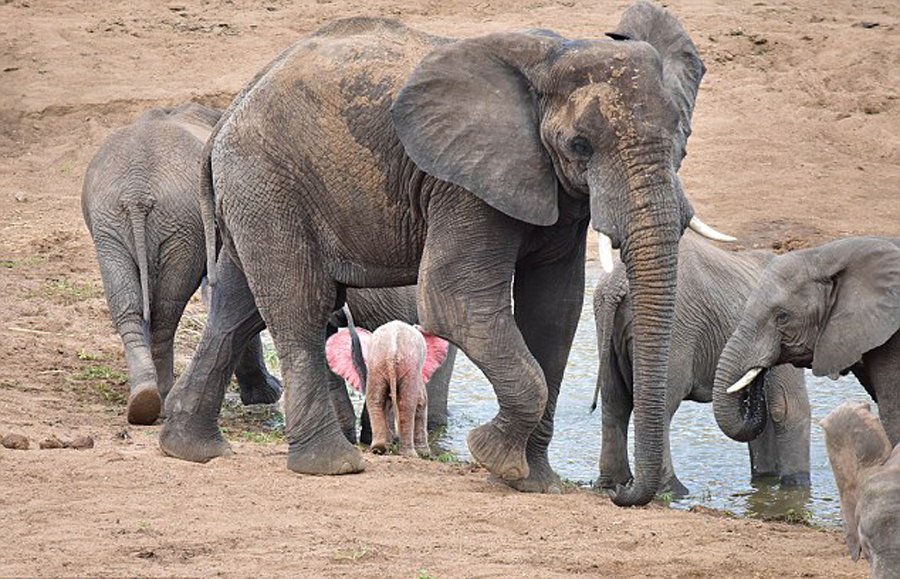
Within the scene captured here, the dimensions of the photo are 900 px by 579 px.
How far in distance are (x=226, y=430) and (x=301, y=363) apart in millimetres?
1839

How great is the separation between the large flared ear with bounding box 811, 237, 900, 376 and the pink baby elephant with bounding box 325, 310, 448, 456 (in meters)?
2.05

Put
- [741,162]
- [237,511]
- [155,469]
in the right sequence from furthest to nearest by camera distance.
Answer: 1. [741,162]
2. [155,469]
3. [237,511]

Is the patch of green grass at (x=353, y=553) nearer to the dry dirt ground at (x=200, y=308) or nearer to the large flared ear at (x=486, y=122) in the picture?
the dry dirt ground at (x=200, y=308)

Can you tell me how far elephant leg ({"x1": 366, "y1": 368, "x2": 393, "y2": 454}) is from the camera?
870cm

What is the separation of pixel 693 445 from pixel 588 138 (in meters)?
3.71

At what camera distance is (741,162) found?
1586 cm

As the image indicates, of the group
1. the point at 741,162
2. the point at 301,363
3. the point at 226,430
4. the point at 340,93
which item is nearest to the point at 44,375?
the point at 226,430

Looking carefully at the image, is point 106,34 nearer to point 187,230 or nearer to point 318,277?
point 187,230

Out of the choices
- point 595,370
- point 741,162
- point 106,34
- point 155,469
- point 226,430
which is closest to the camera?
point 155,469

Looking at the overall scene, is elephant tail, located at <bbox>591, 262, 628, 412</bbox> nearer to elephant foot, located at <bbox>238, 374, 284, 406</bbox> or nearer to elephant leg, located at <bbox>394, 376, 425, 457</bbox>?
elephant leg, located at <bbox>394, 376, 425, 457</bbox>

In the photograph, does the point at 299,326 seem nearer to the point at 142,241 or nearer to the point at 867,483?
the point at 142,241

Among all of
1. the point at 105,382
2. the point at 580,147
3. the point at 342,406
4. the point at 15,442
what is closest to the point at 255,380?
the point at 105,382

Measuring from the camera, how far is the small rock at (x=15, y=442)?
7.28m

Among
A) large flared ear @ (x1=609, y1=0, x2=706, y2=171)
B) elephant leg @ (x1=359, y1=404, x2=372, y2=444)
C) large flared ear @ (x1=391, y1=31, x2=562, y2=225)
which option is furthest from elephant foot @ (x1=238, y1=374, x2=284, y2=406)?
large flared ear @ (x1=609, y1=0, x2=706, y2=171)
